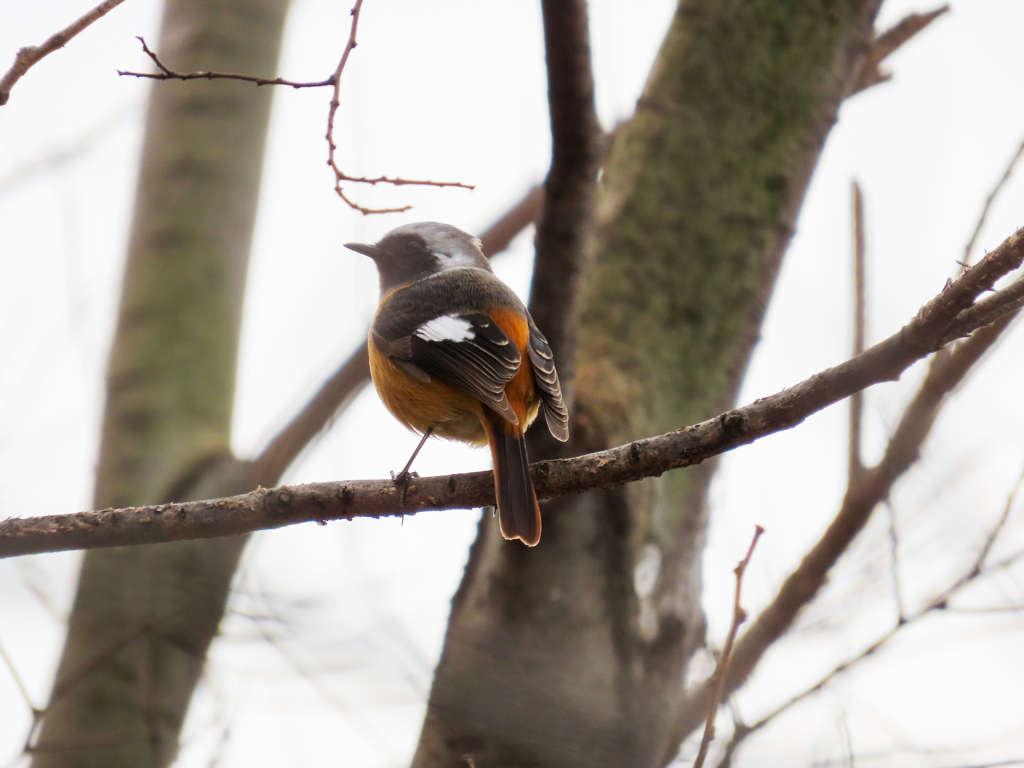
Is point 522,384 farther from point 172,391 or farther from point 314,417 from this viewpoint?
point 172,391

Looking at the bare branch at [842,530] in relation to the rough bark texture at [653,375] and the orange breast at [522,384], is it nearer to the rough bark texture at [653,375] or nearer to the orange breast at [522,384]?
the rough bark texture at [653,375]

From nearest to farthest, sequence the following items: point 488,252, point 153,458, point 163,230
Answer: point 153,458, point 163,230, point 488,252

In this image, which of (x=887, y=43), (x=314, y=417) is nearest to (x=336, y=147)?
(x=314, y=417)

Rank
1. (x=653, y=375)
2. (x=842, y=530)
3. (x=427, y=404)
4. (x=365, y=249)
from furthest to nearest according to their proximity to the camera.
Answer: (x=365, y=249) → (x=653, y=375) → (x=427, y=404) → (x=842, y=530)

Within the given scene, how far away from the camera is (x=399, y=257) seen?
4680 millimetres

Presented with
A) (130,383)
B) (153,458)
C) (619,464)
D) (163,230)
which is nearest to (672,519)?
(619,464)

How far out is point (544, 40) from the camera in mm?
3035

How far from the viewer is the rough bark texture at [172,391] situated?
146 inches

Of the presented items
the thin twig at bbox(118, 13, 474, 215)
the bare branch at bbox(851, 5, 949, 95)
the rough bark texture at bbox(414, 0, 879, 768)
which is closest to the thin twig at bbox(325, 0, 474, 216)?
the thin twig at bbox(118, 13, 474, 215)

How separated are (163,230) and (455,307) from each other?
75.6 inches

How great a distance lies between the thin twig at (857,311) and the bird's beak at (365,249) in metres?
2.41

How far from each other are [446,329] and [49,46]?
194cm

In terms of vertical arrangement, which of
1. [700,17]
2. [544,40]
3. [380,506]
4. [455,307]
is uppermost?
[700,17]

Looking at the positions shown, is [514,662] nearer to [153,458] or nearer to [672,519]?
[672,519]
